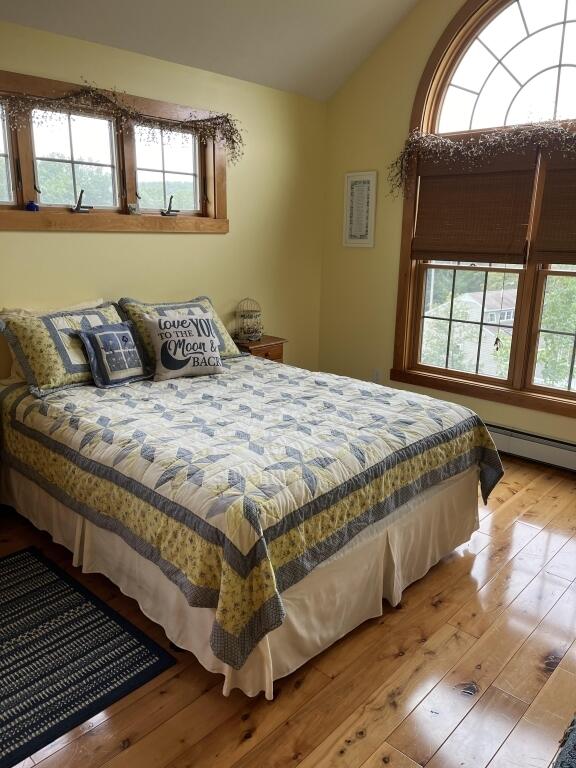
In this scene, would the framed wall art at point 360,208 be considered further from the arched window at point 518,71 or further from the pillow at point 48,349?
the pillow at point 48,349

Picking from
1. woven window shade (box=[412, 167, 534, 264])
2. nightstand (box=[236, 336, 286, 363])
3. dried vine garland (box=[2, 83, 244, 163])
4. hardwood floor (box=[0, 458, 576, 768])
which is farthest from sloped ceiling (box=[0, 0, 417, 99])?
hardwood floor (box=[0, 458, 576, 768])

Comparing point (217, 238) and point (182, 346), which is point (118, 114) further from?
point (182, 346)

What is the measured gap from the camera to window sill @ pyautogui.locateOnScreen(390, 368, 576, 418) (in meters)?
3.56

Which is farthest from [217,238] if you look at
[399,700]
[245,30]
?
[399,700]

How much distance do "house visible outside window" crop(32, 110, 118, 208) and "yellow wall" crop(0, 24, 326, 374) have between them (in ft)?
0.68

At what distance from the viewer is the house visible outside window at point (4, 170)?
292cm

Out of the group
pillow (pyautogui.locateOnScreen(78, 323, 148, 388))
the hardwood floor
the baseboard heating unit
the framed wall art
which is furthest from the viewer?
the framed wall art

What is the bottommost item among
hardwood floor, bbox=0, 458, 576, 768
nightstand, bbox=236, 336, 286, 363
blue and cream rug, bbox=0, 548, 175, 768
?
hardwood floor, bbox=0, 458, 576, 768

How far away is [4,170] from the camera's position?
2969mm

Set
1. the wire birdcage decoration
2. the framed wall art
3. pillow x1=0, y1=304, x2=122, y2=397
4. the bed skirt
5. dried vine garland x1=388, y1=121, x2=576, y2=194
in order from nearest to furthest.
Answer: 1. the bed skirt
2. pillow x1=0, y1=304, x2=122, y2=397
3. dried vine garland x1=388, y1=121, x2=576, y2=194
4. the wire birdcage decoration
5. the framed wall art

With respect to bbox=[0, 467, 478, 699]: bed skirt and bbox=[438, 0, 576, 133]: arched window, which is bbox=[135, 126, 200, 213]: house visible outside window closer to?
bbox=[438, 0, 576, 133]: arched window

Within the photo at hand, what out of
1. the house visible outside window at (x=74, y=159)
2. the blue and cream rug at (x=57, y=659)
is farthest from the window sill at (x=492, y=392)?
the blue and cream rug at (x=57, y=659)

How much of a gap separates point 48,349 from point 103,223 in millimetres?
929

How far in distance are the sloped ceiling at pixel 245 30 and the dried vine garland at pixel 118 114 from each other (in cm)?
28
